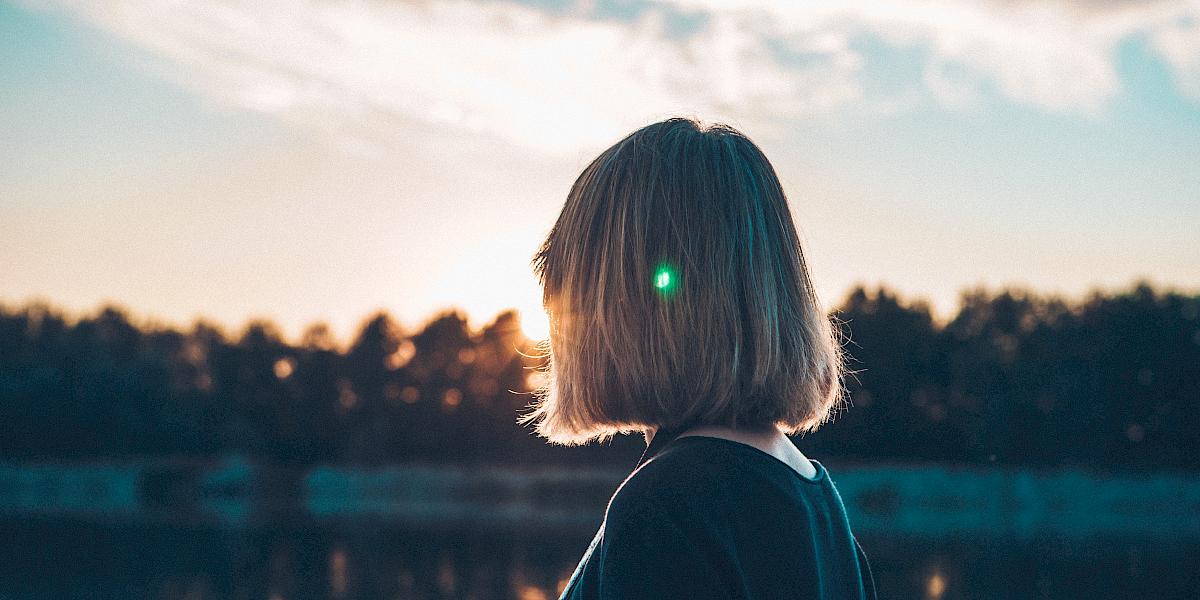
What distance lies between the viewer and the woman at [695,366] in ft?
4.57

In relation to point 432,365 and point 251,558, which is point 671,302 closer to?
point 251,558

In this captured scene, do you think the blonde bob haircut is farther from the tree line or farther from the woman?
the tree line

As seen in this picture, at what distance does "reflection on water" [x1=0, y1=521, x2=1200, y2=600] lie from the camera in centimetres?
2003

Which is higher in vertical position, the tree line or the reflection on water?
the tree line

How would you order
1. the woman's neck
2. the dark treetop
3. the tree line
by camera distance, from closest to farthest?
the dark treetop, the woman's neck, the tree line

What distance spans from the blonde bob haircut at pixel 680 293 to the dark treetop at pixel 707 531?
99 mm

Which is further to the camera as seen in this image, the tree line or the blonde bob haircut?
the tree line

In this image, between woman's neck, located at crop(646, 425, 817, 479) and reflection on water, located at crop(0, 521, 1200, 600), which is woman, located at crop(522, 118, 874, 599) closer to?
woman's neck, located at crop(646, 425, 817, 479)

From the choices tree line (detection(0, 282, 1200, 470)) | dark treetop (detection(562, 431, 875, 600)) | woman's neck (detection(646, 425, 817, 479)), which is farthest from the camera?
tree line (detection(0, 282, 1200, 470))

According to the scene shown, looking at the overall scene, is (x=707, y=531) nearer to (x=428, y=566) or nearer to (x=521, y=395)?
(x=428, y=566)

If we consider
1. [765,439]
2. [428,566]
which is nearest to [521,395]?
[428,566]

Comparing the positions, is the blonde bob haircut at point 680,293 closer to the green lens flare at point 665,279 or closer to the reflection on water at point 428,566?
the green lens flare at point 665,279

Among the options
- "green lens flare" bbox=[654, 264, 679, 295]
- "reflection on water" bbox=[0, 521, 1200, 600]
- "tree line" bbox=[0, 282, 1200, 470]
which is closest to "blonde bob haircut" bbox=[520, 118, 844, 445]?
"green lens flare" bbox=[654, 264, 679, 295]

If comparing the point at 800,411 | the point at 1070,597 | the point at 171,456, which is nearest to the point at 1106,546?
the point at 1070,597
